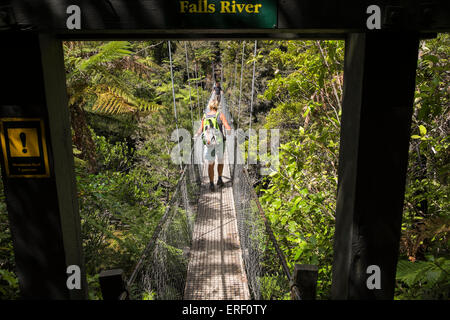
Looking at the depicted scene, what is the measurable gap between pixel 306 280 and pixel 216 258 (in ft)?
5.99

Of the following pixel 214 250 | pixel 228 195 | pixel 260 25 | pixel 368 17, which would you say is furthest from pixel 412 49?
pixel 228 195

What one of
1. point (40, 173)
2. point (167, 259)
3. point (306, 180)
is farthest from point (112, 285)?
point (306, 180)

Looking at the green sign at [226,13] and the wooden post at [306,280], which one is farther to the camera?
the wooden post at [306,280]

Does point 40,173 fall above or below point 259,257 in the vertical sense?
above

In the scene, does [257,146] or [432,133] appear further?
[257,146]

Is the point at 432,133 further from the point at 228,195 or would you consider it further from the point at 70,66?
the point at 70,66

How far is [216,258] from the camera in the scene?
3.14 metres

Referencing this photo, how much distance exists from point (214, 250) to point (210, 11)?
102 inches

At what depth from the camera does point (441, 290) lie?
1710mm

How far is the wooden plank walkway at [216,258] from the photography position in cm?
270

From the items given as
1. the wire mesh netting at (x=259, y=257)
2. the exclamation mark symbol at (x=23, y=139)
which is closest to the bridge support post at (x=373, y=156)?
the wire mesh netting at (x=259, y=257)

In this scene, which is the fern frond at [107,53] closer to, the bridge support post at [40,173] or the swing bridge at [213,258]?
the swing bridge at [213,258]

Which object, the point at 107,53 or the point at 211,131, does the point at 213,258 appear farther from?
the point at 107,53

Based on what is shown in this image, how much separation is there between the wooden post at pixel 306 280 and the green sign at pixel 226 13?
3.39 feet
